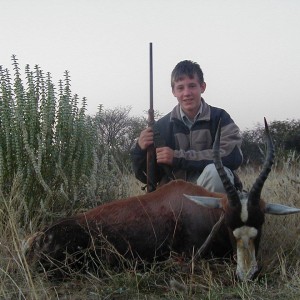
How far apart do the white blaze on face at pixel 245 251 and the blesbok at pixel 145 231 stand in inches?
4.8

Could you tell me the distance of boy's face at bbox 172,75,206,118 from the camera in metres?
5.28

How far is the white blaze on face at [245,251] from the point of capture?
3.55m

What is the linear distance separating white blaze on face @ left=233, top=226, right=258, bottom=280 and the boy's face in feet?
6.25

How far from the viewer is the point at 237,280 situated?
358 cm

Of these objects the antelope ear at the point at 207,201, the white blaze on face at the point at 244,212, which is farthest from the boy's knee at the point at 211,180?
the white blaze on face at the point at 244,212

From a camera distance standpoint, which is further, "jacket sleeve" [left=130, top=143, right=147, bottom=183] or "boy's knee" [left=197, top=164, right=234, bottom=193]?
"jacket sleeve" [left=130, top=143, right=147, bottom=183]

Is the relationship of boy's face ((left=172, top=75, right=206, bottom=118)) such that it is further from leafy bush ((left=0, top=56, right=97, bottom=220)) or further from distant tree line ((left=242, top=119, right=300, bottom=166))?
distant tree line ((left=242, top=119, right=300, bottom=166))

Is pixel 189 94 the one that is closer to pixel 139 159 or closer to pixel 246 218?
pixel 139 159

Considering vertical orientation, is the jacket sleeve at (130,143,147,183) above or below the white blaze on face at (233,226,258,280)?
above

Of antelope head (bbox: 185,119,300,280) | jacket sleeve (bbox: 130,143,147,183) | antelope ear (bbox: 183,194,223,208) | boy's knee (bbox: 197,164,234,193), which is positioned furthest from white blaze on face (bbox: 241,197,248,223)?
jacket sleeve (bbox: 130,143,147,183)

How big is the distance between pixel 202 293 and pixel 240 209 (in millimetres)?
628

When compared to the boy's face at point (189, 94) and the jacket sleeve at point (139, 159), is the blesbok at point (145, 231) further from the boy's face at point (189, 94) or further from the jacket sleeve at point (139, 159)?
the boy's face at point (189, 94)

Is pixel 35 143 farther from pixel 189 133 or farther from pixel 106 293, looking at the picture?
pixel 106 293

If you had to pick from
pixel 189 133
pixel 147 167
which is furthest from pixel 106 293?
pixel 189 133
